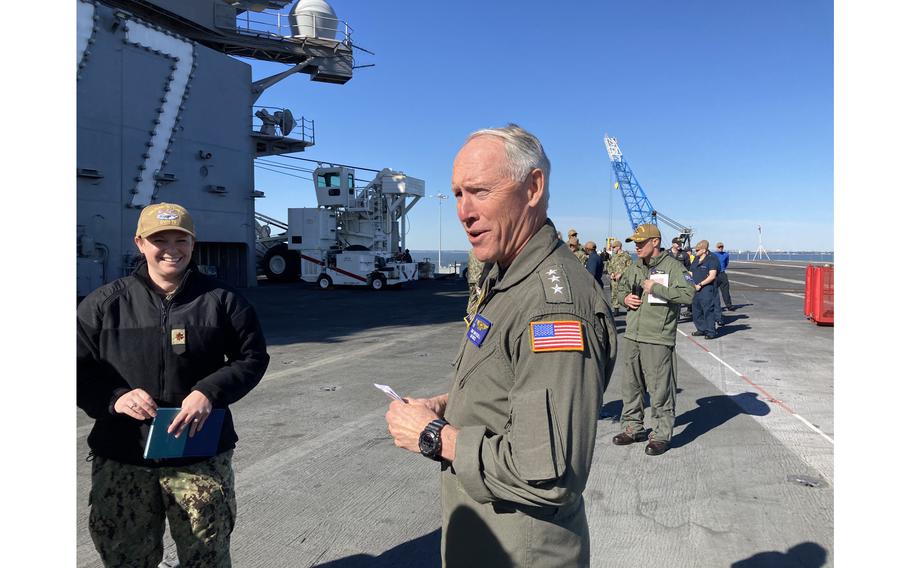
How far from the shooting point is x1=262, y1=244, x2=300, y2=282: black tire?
29.9 metres

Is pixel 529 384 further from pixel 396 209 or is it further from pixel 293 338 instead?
pixel 396 209

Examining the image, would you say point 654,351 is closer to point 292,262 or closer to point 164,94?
point 164,94

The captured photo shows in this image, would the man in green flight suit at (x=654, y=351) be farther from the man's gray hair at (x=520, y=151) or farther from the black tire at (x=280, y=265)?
the black tire at (x=280, y=265)

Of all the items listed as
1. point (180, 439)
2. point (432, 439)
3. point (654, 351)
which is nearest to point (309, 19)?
point (654, 351)

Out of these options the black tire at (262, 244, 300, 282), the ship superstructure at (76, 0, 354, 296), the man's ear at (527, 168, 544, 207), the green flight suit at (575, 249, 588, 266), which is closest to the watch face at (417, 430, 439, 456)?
the man's ear at (527, 168, 544, 207)

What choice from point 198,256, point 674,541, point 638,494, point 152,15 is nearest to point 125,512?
point 674,541

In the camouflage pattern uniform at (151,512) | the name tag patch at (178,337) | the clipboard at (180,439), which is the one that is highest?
the name tag patch at (178,337)

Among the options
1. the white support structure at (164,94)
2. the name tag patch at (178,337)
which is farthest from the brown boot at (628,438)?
the white support structure at (164,94)

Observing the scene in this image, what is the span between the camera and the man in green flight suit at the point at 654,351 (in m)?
5.32

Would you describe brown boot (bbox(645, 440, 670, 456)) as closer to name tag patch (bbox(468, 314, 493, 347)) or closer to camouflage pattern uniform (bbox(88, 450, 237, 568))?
camouflage pattern uniform (bbox(88, 450, 237, 568))

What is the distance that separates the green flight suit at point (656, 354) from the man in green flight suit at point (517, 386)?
12.6 ft

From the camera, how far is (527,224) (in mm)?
1749

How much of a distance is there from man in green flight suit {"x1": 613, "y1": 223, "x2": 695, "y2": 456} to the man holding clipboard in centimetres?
381

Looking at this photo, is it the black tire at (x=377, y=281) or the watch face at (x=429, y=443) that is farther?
the black tire at (x=377, y=281)
